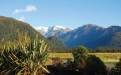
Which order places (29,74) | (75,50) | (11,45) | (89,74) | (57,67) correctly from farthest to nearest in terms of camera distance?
1. (75,50)
2. (57,67)
3. (89,74)
4. (11,45)
5. (29,74)

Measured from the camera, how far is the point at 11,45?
2162 centimetres

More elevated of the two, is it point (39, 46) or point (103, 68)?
point (39, 46)

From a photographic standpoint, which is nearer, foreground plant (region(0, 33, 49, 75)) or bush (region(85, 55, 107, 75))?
foreground plant (region(0, 33, 49, 75))

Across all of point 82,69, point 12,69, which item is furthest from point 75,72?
point 12,69

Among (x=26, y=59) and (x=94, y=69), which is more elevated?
(x=26, y=59)

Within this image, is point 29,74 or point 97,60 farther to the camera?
point 97,60

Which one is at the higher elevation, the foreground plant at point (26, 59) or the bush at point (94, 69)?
the foreground plant at point (26, 59)

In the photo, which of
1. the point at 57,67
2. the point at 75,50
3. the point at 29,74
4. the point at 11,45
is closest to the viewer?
the point at 29,74

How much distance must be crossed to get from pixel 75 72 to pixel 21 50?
11.9 meters

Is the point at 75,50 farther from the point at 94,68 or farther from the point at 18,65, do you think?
the point at 18,65

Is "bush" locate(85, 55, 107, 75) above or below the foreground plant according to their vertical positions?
below

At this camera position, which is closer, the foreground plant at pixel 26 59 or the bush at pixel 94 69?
the foreground plant at pixel 26 59

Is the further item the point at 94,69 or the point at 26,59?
the point at 94,69

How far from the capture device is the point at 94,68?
26828 millimetres
